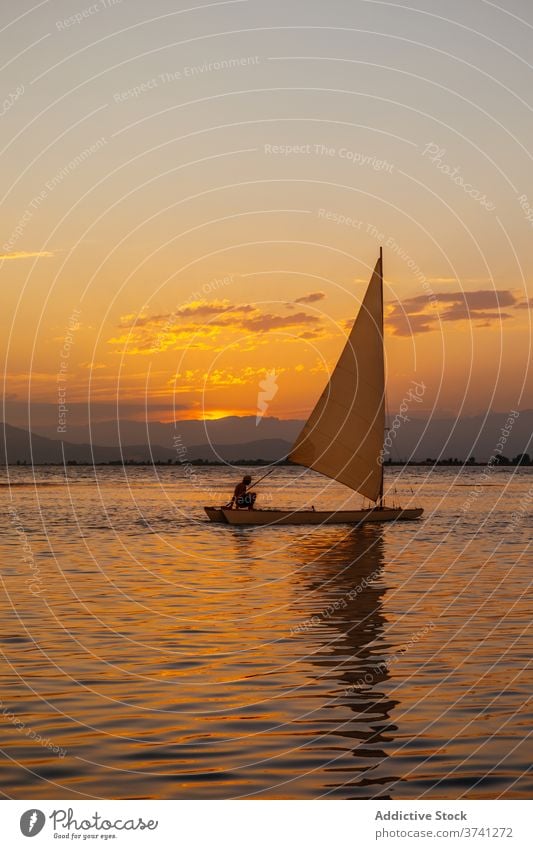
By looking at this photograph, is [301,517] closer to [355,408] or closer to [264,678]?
[355,408]

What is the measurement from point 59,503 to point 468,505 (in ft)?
102

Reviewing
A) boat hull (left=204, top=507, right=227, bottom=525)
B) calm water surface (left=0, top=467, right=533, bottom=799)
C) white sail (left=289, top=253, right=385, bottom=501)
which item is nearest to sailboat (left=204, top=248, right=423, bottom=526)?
white sail (left=289, top=253, right=385, bottom=501)

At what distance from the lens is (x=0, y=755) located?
1383 centimetres

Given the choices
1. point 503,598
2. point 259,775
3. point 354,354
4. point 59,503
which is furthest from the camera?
point 59,503

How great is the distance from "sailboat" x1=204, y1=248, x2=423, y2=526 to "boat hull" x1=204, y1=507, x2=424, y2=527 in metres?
2.89

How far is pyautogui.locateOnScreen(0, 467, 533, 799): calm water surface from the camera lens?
521 inches
